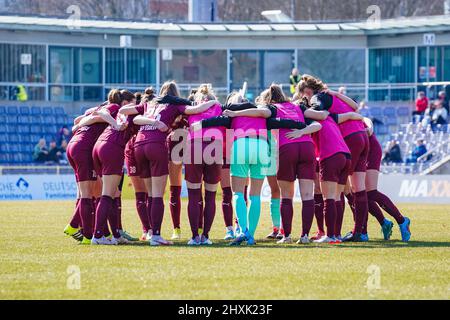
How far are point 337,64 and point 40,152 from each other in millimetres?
13536

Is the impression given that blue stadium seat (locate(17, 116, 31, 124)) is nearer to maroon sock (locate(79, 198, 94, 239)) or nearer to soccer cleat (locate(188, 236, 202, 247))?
maroon sock (locate(79, 198, 94, 239))

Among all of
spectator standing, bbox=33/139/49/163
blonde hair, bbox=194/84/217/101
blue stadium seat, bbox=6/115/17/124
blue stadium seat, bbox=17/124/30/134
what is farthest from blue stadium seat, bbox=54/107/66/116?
blonde hair, bbox=194/84/217/101

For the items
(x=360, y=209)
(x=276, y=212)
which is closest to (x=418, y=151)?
(x=276, y=212)

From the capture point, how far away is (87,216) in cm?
1553

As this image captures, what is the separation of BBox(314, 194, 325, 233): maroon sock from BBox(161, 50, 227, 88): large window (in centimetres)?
2789

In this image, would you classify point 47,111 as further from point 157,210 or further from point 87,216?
point 157,210

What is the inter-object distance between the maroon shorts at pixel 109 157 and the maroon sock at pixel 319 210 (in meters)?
3.08

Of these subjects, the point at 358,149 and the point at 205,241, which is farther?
the point at 358,149

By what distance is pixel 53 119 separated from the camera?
1577 inches

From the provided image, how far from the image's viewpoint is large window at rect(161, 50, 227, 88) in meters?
44.3

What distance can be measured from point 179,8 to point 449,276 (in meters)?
66.7

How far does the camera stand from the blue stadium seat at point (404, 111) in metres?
39.5

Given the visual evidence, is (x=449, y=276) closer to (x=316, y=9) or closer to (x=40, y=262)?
(x=40, y=262)

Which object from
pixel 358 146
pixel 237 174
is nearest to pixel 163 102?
pixel 237 174
